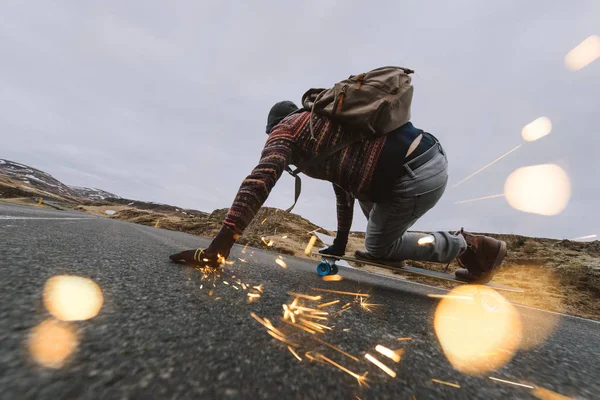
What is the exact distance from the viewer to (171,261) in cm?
178

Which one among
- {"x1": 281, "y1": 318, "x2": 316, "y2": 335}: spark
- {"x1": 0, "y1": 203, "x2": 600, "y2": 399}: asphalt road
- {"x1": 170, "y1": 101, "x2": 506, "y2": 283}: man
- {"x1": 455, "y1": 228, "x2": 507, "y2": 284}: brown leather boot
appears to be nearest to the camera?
{"x1": 0, "y1": 203, "x2": 600, "y2": 399}: asphalt road

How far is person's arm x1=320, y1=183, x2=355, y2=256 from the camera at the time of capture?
119 inches

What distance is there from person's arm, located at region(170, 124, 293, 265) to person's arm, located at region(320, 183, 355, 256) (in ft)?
3.93

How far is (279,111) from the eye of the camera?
8.15 feet

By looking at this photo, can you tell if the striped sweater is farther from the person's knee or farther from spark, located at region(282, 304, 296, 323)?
spark, located at region(282, 304, 296, 323)

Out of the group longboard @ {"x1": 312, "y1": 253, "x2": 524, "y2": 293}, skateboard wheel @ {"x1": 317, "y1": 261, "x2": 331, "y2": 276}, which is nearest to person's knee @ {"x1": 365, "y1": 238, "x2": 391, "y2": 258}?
longboard @ {"x1": 312, "y1": 253, "x2": 524, "y2": 293}

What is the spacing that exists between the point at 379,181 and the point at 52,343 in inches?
73.1

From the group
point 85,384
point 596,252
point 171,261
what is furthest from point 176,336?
point 596,252

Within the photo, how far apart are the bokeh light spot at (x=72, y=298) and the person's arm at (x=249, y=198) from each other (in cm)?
71

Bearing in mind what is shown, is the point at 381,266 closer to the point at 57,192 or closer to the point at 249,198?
the point at 249,198

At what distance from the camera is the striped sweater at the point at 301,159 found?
1.79m

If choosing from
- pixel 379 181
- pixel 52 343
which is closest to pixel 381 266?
pixel 379 181

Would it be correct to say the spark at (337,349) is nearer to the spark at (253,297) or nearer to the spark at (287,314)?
the spark at (287,314)

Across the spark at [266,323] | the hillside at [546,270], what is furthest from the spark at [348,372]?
the hillside at [546,270]
